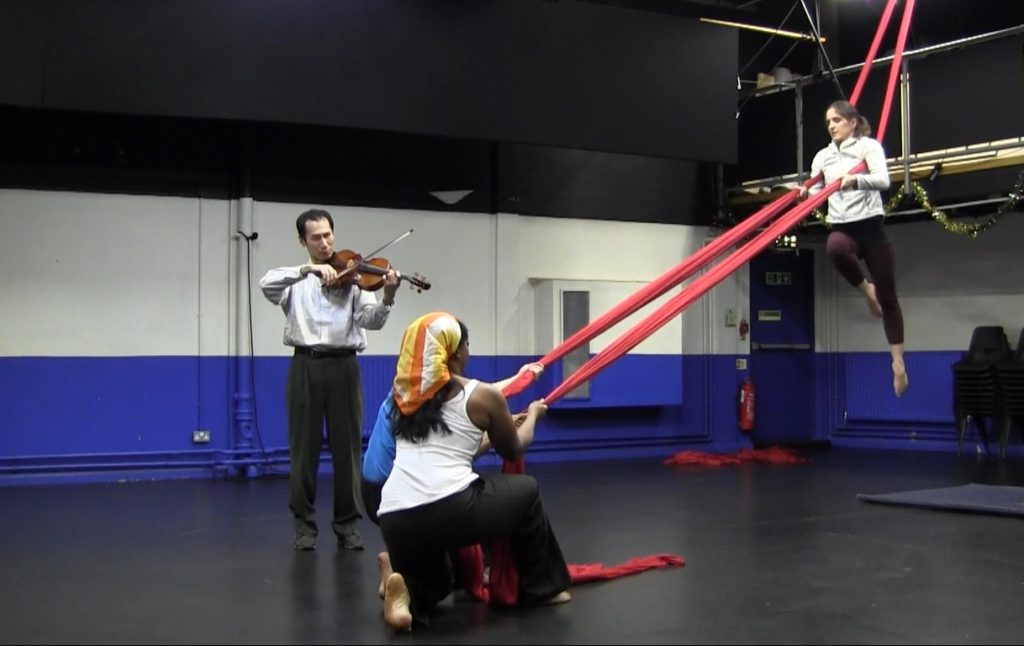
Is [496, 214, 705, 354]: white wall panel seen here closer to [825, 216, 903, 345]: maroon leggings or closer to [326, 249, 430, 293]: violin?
[825, 216, 903, 345]: maroon leggings

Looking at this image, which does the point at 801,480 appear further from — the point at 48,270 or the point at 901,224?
the point at 48,270

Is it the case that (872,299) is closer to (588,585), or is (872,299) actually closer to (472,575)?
(588,585)

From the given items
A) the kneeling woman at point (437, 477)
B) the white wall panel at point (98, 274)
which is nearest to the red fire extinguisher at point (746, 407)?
the white wall panel at point (98, 274)

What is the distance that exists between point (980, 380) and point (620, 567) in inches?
246

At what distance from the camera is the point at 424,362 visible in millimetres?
3654

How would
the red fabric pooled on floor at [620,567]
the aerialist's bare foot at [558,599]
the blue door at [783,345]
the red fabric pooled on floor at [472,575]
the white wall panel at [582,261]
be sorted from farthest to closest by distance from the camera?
the blue door at [783,345] < the white wall panel at [582,261] < the red fabric pooled on floor at [620,567] < the red fabric pooled on floor at [472,575] < the aerialist's bare foot at [558,599]

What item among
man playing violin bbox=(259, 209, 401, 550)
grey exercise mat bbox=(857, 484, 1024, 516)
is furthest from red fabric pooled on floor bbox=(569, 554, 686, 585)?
grey exercise mat bbox=(857, 484, 1024, 516)

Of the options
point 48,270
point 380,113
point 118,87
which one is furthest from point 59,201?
point 380,113

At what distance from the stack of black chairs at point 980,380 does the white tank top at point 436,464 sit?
7187 millimetres

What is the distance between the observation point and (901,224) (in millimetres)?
10883

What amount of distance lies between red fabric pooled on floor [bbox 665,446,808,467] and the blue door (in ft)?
2.86

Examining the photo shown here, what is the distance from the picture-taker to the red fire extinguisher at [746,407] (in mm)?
10516

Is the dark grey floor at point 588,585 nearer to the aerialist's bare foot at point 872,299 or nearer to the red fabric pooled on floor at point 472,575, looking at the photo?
the red fabric pooled on floor at point 472,575

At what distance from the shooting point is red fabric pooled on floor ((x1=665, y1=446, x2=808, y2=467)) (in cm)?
947
